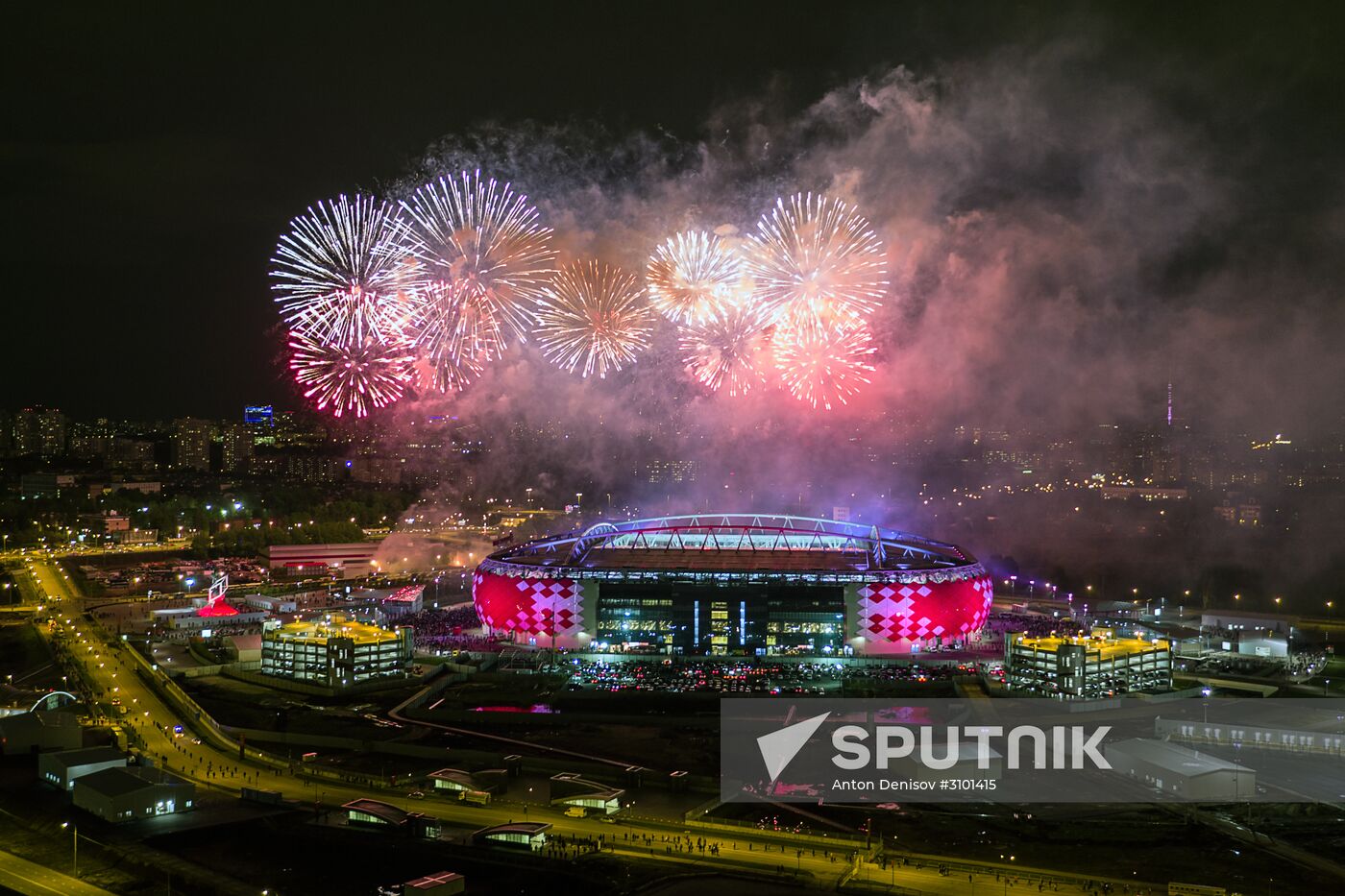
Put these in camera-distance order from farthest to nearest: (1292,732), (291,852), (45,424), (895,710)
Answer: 1. (45,424)
2. (895,710)
3. (1292,732)
4. (291,852)

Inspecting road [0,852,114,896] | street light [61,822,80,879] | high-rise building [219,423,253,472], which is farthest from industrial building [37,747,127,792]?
high-rise building [219,423,253,472]

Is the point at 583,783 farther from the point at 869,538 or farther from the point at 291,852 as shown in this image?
the point at 869,538

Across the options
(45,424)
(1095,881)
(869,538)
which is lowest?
(1095,881)

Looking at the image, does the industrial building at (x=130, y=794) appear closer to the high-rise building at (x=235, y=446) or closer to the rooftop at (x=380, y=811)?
the rooftop at (x=380, y=811)

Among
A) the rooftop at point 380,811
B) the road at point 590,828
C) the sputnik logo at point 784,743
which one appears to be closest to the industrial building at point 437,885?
the road at point 590,828

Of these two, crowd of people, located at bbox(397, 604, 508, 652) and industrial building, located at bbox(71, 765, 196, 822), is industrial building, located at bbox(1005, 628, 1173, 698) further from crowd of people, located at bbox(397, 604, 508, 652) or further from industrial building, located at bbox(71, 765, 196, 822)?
industrial building, located at bbox(71, 765, 196, 822)

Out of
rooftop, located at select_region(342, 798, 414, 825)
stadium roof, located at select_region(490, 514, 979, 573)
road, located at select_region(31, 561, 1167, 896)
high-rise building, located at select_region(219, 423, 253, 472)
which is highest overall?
high-rise building, located at select_region(219, 423, 253, 472)

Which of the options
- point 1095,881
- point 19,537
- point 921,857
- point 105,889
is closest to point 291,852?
point 105,889
